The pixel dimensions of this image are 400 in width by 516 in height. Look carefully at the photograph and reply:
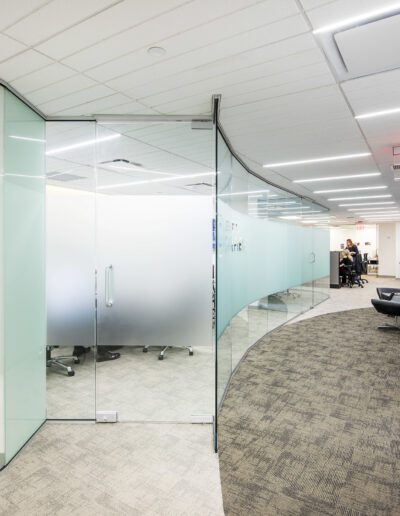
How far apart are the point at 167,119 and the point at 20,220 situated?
149 centimetres

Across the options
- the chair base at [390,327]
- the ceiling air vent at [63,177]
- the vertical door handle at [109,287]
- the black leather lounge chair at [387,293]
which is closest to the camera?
the vertical door handle at [109,287]

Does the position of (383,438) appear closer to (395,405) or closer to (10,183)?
(395,405)

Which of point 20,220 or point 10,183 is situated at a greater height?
point 10,183

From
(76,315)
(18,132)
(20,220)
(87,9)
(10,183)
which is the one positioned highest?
(87,9)

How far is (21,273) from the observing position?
100 inches

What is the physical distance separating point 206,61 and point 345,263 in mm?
12175

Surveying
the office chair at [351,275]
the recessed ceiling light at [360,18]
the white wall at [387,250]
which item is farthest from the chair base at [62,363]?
the white wall at [387,250]

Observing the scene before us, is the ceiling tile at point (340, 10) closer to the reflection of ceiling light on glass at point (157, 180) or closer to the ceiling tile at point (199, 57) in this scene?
the ceiling tile at point (199, 57)

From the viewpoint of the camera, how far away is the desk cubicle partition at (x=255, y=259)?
3.44 m

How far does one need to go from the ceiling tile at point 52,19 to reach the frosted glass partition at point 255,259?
1489 millimetres

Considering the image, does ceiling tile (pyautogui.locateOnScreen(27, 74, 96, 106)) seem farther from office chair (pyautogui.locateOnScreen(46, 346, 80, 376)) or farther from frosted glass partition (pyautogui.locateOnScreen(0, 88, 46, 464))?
office chair (pyautogui.locateOnScreen(46, 346, 80, 376))

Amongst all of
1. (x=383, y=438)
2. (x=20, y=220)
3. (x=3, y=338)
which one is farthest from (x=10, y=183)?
(x=383, y=438)

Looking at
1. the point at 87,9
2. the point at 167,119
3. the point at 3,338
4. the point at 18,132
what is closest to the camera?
the point at 87,9

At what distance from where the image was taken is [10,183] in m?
2.37
